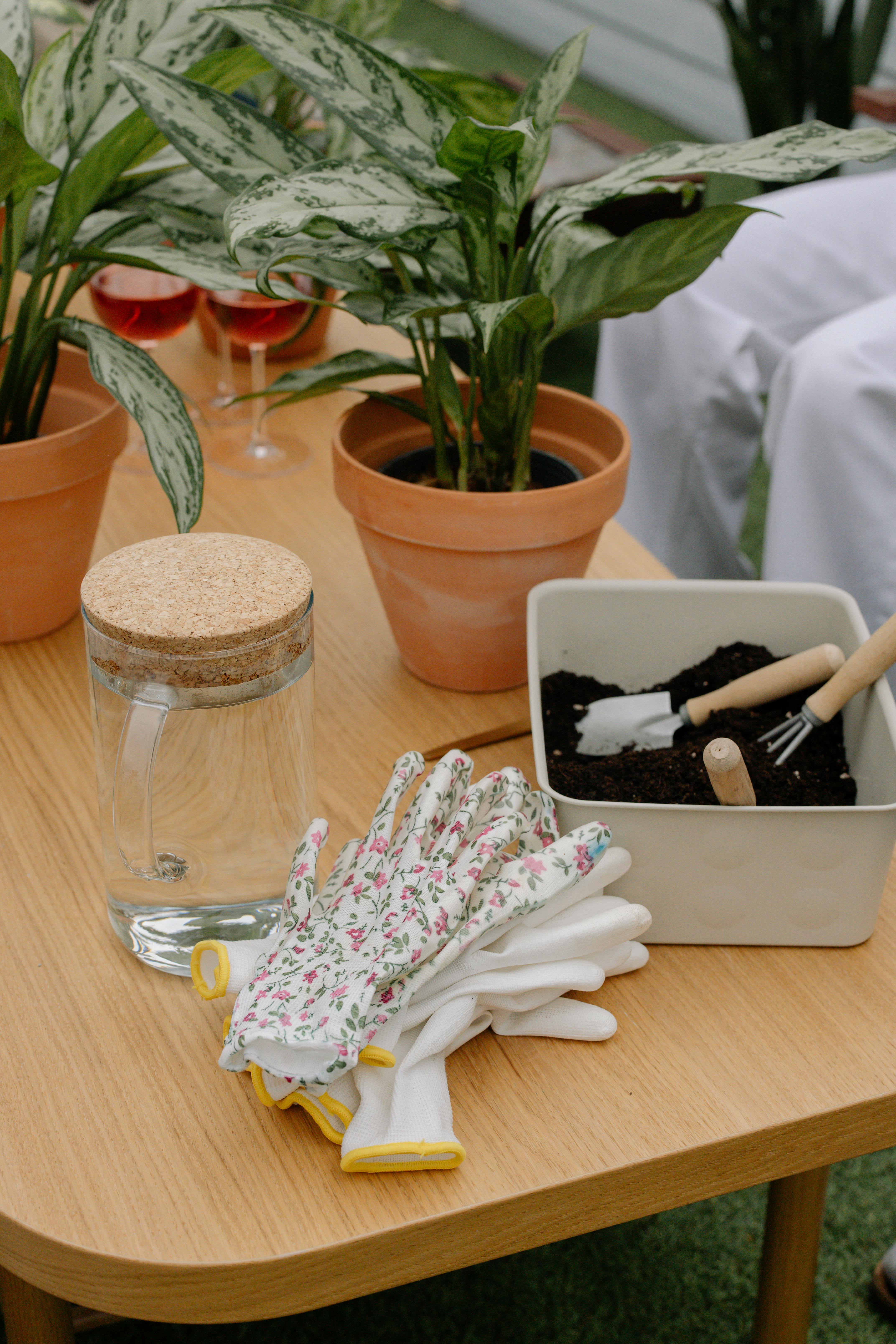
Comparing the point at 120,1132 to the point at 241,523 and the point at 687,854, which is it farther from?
the point at 241,523

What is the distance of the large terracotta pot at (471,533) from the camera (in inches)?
26.8

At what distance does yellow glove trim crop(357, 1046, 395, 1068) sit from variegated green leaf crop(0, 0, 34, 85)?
60 cm

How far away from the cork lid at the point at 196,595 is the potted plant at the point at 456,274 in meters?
0.14

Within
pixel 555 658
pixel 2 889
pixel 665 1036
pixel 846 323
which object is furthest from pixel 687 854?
pixel 846 323

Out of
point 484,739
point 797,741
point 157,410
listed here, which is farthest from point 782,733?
point 157,410

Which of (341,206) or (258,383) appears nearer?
(341,206)

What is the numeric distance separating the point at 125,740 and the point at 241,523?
1.59 ft

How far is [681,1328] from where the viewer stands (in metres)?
0.94

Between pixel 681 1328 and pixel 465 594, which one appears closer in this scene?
pixel 465 594

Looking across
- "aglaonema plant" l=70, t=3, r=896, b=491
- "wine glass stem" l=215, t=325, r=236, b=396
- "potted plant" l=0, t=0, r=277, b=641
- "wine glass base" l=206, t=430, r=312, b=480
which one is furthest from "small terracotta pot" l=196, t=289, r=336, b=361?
"aglaonema plant" l=70, t=3, r=896, b=491

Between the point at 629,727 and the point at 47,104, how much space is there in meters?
0.55

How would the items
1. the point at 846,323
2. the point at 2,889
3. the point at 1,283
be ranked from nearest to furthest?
the point at 2,889
the point at 1,283
the point at 846,323

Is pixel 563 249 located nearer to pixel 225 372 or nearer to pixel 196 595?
pixel 196 595

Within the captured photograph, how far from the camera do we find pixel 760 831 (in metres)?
0.54
